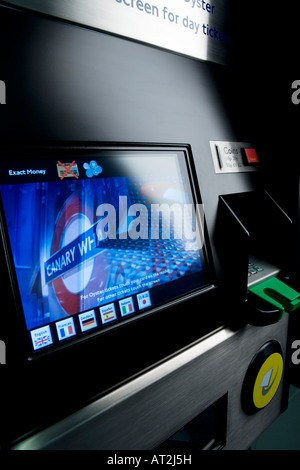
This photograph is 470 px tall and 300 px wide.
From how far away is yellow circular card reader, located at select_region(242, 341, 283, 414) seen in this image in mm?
928

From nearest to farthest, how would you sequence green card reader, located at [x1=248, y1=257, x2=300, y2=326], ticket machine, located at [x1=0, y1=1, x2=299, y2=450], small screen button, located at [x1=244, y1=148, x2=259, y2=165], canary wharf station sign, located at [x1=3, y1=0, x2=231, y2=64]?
ticket machine, located at [x1=0, y1=1, x2=299, y2=450] < canary wharf station sign, located at [x1=3, y1=0, x2=231, y2=64] < green card reader, located at [x1=248, y1=257, x2=300, y2=326] < small screen button, located at [x1=244, y1=148, x2=259, y2=165]

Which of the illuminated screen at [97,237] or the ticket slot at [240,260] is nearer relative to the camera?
the illuminated screen at [97,237]

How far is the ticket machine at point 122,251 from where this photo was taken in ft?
1.85

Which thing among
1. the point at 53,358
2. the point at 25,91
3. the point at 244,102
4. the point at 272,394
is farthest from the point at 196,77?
the point at 272,394

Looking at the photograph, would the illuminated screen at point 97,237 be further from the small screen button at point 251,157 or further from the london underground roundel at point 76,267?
the small screen button at point 251,157

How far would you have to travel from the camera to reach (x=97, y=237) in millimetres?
658

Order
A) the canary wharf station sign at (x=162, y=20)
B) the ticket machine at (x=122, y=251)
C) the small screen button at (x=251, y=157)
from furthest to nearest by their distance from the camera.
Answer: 1. the small screen button at (x=251, y=157)
2. the canary wharf station sign at (x=162, y=20)
3. the ticket machine at (x=122, y=251)

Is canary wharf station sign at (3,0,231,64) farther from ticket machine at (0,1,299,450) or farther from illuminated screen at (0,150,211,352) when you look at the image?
illuminated screen at (0,150,211,352)

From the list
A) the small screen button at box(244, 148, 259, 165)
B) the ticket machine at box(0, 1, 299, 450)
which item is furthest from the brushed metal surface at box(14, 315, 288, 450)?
the small screen button at box(244, 148, 259, 165)

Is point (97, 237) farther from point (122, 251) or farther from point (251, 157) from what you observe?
point (251, 157)

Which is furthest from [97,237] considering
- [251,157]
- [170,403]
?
[251,157]

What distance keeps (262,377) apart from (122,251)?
1.95 feet

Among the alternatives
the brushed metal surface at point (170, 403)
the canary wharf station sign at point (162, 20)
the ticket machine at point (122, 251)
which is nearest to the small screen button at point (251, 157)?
the ticket machine at point (122, 251)

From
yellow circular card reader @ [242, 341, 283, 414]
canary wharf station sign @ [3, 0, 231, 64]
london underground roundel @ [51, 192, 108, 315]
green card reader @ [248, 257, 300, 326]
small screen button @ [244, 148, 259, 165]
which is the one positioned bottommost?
yellow circular card reader @ [242, 341, 283, 414]
